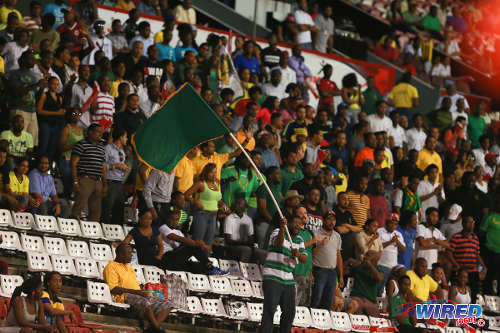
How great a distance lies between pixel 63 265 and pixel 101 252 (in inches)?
35.8

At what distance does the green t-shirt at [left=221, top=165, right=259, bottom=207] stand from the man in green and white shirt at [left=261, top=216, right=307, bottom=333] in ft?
9.22

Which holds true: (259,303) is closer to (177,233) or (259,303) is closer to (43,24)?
(177,233)

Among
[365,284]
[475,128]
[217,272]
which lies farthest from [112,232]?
[475,128]

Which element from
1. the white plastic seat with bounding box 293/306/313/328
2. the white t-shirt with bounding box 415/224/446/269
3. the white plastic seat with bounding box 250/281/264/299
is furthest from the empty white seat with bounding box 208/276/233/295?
the white t-shirt with bounding box 415/224/446/269

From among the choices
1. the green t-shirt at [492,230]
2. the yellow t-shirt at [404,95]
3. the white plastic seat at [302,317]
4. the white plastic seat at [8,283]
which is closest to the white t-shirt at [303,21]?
the yellow t-shirt at [404,95]

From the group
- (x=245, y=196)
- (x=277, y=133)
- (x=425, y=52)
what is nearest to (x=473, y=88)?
(x=425, y=52)

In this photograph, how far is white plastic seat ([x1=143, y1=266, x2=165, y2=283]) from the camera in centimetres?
1401

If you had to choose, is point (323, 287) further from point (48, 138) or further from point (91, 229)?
point (48, 138)

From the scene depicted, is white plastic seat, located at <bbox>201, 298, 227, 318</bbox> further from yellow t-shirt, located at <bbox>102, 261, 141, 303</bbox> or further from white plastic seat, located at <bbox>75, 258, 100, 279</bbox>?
white plastic seat, located at <bbox>75, 258, 100, 279</bbox>

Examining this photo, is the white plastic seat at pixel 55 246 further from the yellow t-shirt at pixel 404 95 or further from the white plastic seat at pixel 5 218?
the yellow t-shirt at pixel 404 95

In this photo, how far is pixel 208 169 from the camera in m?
15.2

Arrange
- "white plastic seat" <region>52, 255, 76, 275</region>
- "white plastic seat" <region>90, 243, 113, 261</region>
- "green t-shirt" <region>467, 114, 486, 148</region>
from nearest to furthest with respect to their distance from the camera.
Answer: "white plastic seat" <region>52, 255, 76, 275</region> → "white plastic seat" <region>90, 243, 113, 261</region> → "green t-shirt" <region>467, 114, 486, 148</region>

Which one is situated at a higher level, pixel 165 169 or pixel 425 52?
pixel 425 52

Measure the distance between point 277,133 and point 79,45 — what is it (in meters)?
3.47
